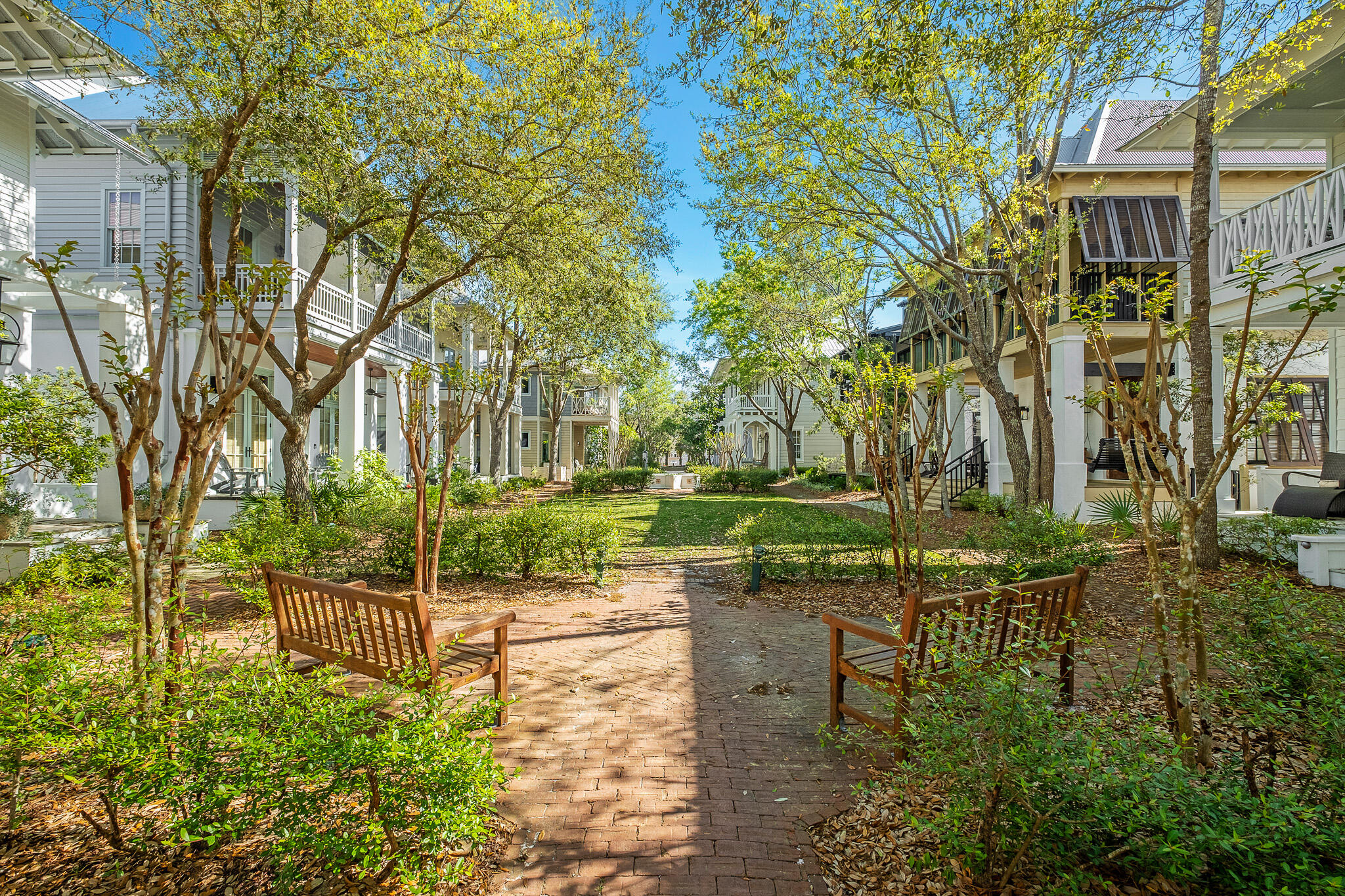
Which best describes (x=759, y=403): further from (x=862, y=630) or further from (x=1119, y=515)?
(x=862, y=630)

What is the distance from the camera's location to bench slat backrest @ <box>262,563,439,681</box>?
143 inches

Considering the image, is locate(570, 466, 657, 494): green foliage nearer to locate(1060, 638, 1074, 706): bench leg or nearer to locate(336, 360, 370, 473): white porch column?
locate(336, 360, 370, 473): white porch column

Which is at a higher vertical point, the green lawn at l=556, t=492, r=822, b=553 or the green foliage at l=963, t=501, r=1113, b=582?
the green foliage at l=963, t=501, r=1113, b=582

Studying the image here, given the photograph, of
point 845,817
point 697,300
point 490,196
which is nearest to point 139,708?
point 845,817

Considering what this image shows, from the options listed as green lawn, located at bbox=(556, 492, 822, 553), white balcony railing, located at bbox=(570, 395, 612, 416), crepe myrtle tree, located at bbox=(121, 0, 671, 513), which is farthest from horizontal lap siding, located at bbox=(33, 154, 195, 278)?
white balcony railing, located at bbox=(570, 395, 612, 416)

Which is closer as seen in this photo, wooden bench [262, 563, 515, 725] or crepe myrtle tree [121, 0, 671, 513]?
wooden bench [262, 563, 515, 725]

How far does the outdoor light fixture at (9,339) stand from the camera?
31.8ft

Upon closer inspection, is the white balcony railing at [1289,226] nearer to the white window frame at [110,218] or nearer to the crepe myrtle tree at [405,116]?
the crepe myrtle tree at [405,116]

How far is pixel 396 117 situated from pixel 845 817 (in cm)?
839

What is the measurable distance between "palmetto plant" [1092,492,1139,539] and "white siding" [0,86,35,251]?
638 inches

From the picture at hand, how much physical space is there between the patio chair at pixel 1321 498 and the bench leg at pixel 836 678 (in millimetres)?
9271

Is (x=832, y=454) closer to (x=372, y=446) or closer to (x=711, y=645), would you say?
(x=372, y=446)

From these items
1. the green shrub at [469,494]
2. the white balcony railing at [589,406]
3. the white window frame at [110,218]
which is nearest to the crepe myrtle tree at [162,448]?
the white window frame at [110,218]

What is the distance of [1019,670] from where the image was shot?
2.54 metres
